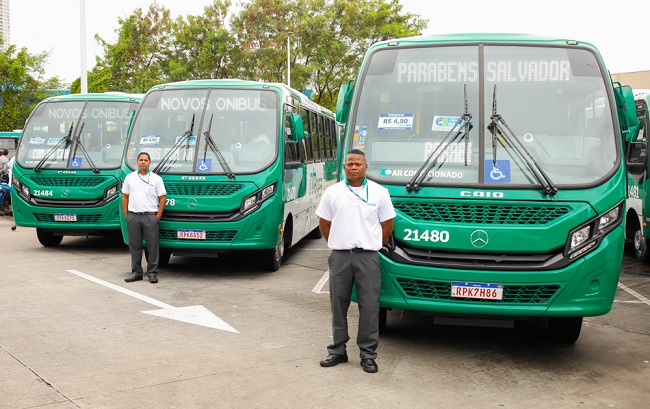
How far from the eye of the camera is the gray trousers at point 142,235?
31.0ft

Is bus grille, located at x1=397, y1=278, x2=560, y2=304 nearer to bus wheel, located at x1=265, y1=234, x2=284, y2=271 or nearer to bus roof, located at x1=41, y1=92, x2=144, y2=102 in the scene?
bus wheel, located at x1=265, y1=234, x2=284, y2=271

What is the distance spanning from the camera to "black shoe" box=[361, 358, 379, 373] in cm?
573

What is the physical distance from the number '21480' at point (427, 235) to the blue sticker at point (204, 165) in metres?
4.55

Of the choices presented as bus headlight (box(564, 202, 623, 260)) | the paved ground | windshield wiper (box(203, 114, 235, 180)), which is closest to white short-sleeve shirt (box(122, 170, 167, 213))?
windshield wiper (box(203, 114, 235, 180))

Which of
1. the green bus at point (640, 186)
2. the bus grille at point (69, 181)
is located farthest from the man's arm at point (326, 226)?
the bus grille at point (69, 181)

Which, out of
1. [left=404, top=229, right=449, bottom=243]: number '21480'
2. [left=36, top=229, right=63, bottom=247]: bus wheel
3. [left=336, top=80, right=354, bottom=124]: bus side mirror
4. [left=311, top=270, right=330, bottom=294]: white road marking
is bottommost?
[left=311, top=270, right=330, bottom=294]: white road marking

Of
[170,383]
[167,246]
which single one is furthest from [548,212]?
[167,246]

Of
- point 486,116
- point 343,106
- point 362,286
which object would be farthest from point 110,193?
point 486,116

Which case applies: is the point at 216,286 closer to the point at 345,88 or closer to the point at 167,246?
the point at 167,246

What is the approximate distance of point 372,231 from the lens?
571 cm

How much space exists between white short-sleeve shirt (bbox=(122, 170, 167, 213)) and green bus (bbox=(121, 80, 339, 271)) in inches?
13.9

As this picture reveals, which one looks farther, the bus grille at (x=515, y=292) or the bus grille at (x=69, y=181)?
the bus grille at (x=69, y=181)

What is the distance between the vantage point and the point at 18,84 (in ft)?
129

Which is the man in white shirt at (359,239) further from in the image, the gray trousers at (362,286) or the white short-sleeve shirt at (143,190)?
the white short-sleeve shirt at (143,190)
